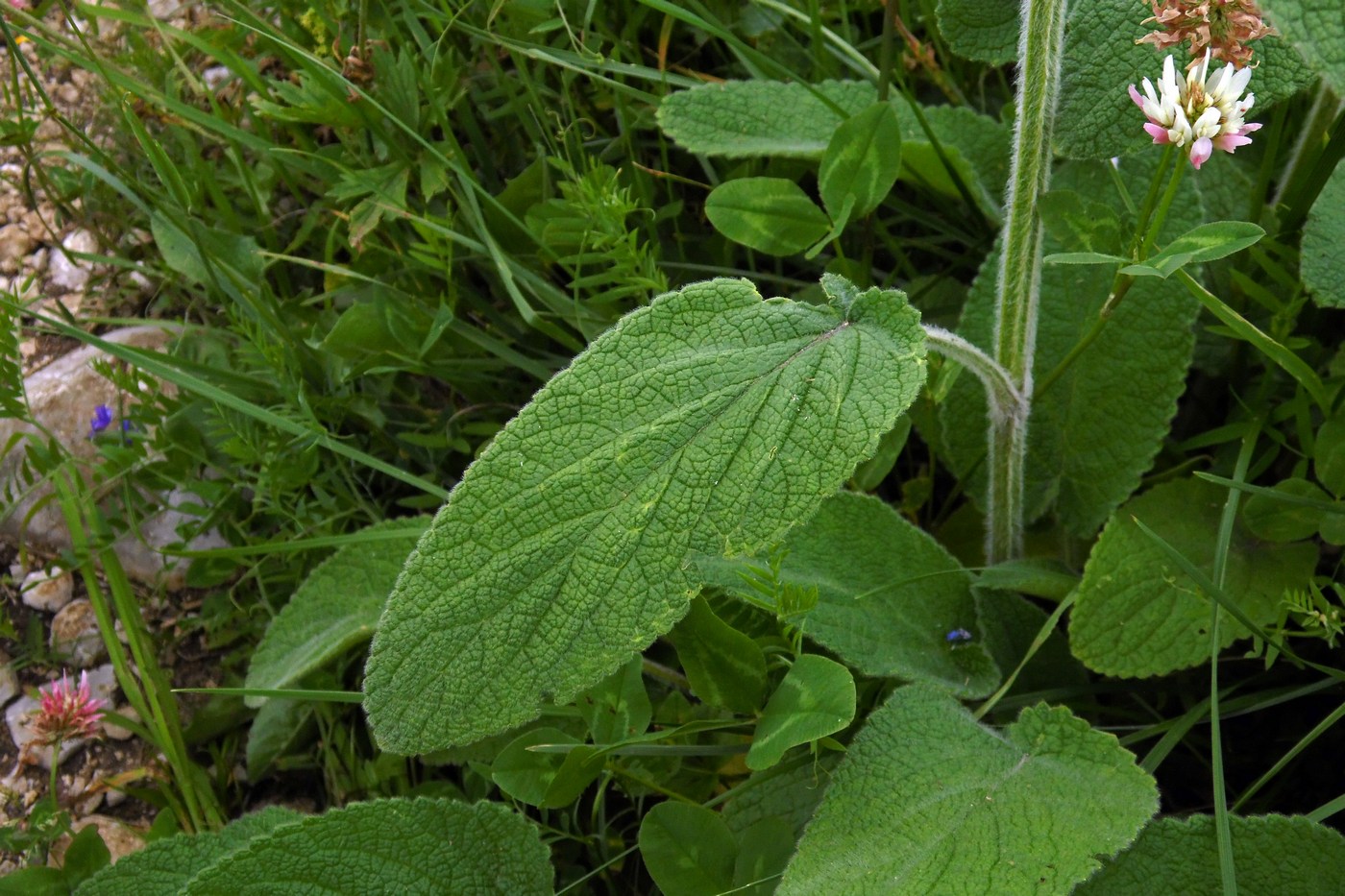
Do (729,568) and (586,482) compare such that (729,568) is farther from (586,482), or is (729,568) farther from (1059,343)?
(1059,343)

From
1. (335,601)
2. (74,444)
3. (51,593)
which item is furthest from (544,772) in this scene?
(74,444)

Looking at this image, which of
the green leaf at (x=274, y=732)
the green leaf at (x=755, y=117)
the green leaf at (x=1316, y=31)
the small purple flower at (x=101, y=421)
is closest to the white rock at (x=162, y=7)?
the small purple flower at (x=101, y=421)

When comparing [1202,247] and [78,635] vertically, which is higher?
[1202,247]

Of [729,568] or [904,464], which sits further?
[904,464]

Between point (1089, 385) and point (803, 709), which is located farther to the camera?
point (1089, 385)

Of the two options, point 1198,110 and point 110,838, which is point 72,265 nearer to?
point 110,838

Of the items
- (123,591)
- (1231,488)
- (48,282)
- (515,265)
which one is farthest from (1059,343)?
(48,282)
